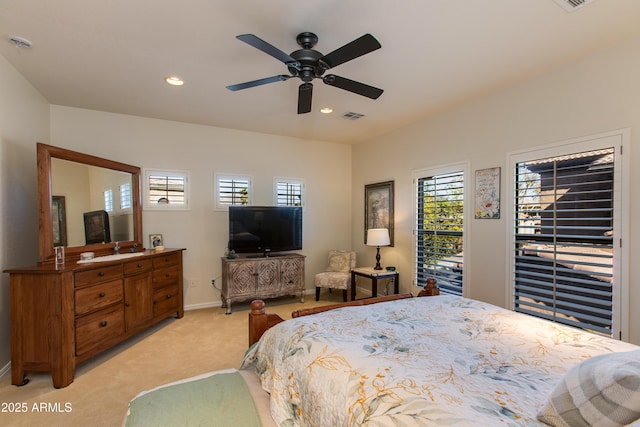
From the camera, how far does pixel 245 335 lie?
3.52m

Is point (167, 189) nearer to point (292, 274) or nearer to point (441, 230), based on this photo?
point (292, 274)

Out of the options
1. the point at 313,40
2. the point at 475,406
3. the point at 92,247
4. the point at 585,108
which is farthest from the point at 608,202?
the point at 92,247

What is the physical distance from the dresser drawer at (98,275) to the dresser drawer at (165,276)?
0.57m

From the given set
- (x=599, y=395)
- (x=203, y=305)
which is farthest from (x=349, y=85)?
(x=203, y=305)

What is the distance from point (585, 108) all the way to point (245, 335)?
160 inches

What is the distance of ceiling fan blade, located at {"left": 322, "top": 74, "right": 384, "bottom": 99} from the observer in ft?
7.65

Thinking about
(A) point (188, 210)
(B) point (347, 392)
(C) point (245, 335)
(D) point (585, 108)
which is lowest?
(C) point (245, 335)

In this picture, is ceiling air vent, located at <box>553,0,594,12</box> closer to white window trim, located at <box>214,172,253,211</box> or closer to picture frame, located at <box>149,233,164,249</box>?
white window trim, located at <box>214,172,253,211</box>

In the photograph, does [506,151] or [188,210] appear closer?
[506,151]

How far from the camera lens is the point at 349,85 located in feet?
7.95

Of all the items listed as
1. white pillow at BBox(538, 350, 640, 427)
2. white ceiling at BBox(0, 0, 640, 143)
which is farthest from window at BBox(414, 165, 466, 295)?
white pillow at BBox(538, 350, 640, 427)

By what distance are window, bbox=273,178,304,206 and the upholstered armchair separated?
1125 mm

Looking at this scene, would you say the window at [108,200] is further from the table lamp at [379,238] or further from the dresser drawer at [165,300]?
the table lamp at [379,238]

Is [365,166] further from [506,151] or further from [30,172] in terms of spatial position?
[30,172]
